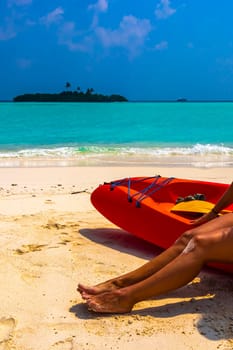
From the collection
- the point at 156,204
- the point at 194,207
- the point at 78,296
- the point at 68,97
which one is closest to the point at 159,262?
the point at 78,296

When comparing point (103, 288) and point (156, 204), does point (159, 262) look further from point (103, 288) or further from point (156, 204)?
point (156, 204)

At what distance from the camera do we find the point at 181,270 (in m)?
2.39

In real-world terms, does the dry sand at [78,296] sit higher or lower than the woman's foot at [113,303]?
lower

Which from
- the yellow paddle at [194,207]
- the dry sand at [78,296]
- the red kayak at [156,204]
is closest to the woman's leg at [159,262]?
the dry sand at [78,296]

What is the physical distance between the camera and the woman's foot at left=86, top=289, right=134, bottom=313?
2.47 m

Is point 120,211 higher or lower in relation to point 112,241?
higher

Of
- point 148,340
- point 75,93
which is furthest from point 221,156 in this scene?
point 75,93

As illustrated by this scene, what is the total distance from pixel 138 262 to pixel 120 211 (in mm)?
546

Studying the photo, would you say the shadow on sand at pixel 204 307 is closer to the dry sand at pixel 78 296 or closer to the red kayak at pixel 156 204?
the dry sand at pixel 78 296

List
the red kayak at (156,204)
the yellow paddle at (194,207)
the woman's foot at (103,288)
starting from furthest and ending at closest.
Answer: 1. the yellow paddle at (194,207)
2. the red kayak at (156,204)
3. the woman's foot at (103,288)

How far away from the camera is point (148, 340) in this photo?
2.26m

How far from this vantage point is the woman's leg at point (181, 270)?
2393 millimetres

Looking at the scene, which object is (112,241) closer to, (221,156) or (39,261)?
(39,261)

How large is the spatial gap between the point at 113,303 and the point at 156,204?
1.42m
